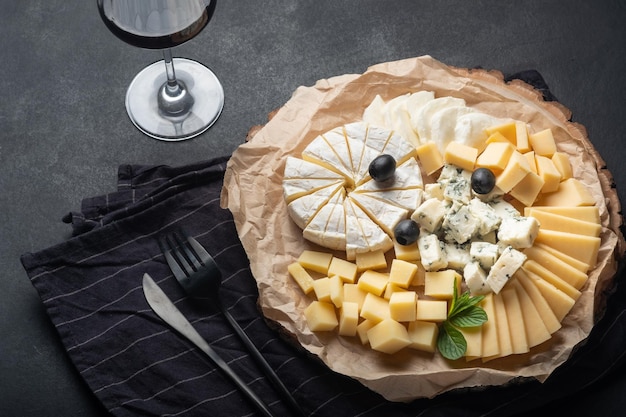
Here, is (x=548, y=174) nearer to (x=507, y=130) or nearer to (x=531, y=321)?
(x=507, y=130)

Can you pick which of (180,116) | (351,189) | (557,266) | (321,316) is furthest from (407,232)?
(180,116)

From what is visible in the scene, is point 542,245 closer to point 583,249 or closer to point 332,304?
point 583,249

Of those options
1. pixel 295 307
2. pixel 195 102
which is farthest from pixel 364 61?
pixel 295 307

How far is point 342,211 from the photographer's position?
324cm

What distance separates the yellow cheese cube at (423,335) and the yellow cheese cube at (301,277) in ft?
1.23

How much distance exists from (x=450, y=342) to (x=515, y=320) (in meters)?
0.23

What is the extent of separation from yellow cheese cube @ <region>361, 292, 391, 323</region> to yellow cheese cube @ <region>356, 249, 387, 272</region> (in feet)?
0.38

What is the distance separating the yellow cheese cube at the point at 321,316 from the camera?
10.2ft

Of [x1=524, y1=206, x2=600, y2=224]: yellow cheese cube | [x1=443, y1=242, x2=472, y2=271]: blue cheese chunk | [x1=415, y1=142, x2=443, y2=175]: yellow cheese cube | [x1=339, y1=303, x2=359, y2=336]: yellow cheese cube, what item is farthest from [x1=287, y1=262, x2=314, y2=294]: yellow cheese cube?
[x1=524, y1=206, x2=600, y2=224]: yellow cheese cube

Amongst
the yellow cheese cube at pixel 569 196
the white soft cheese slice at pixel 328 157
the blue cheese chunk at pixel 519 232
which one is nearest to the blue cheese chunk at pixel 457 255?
the blue cheese chunk at pixel 519 232

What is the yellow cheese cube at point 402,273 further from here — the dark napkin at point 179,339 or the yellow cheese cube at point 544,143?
the yellow cheese cube at point 544,143

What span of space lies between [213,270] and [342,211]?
513mm

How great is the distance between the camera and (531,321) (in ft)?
10.0

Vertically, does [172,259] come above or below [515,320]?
above
